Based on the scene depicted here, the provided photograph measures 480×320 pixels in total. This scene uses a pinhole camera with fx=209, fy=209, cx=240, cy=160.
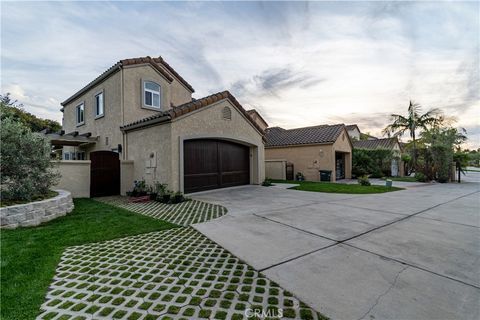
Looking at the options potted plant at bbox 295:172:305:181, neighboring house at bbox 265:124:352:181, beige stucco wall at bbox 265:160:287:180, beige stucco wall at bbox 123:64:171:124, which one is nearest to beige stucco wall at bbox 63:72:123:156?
beige stucco wall at bbox 123:64:171:124

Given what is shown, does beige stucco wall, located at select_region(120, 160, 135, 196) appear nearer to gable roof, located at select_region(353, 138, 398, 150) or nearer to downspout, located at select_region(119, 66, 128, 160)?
downspout, located at select_region(119, 66, 128, 160)

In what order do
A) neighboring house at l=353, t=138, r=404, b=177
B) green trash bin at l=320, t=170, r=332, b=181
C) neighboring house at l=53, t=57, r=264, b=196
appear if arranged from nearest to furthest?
neighboring house at l=53, t=57, r=264, b=196 < green trash bin at l=320, t=170, r=332, b=181 < neighboring house at l=353, t=138, r=404, b=177

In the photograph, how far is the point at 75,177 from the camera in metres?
9.27

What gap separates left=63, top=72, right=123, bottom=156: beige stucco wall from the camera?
11827 mm

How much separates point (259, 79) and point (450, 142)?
16.4 metres

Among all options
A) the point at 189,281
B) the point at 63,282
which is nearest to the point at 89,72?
the point at 63,282

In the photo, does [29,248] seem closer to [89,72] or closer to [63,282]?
[63,282]

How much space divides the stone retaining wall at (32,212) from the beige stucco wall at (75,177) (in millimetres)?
3528

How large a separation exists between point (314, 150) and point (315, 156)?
A: 1.65 ft

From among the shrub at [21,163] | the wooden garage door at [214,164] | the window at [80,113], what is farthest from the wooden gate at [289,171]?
the window at [80,113]

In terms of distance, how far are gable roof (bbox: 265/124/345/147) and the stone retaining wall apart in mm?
14940

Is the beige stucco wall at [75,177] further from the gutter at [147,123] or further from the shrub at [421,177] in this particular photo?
the shrub at [421,177]

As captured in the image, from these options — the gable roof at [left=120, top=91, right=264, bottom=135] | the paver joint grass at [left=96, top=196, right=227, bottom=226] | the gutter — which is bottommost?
the paver joint grass at [left=96, top=196, right=227, bottom=226]

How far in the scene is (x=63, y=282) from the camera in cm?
282
